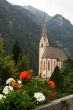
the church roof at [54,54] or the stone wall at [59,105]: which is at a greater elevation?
the church roof at [54,54]

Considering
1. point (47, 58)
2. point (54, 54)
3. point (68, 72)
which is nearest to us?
point (68, 72)

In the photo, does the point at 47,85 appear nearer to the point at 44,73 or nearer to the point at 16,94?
the point at 16,94

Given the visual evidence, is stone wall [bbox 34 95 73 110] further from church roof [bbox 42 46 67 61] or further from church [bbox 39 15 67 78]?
church roof [bbox 42 46 67 61]

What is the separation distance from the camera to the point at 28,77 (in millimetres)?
8250

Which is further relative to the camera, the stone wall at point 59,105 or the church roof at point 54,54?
the church roof at point 54,54

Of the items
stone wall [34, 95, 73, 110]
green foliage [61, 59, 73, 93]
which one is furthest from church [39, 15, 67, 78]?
stone wall [34, 95, 73, 110]

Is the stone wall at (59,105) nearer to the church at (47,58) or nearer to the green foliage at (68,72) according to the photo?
the green foliage at (68,72)

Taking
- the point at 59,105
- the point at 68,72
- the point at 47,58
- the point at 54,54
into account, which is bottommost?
the point at 68,72

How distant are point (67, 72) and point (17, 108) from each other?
6022cm

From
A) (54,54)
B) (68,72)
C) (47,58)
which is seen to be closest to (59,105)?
(68,72)

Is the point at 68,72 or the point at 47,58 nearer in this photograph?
the point at 68,72

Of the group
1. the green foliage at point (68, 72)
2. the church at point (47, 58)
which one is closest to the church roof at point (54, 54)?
the church at point (47, 58)

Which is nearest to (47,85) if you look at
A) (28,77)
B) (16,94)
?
(28,77)

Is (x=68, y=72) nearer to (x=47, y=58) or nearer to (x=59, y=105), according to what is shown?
(x=59, y=105)
